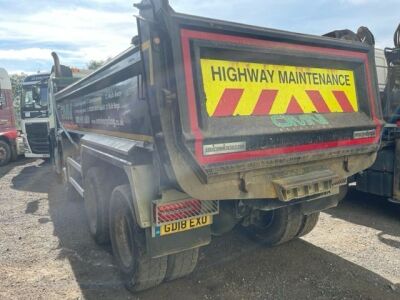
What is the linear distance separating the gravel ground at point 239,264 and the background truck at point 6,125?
741 centimetres

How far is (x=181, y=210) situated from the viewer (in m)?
2.55

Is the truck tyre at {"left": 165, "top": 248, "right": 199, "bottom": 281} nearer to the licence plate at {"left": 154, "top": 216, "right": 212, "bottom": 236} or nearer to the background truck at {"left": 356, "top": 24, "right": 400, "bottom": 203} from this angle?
the licence plate at {"left": 154, "top": 216, "right": 212, "bottom": 236}

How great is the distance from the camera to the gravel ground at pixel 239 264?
10.1ft

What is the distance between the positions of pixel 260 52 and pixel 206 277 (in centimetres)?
213

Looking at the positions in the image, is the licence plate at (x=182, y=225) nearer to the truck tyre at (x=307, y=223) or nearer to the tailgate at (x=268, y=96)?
the tailgate at (x=268, y=96)

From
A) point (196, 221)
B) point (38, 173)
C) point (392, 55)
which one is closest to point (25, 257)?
point (196, 221)

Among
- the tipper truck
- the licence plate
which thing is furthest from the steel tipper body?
the licence plate

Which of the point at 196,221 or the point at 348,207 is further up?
the point at 196,221

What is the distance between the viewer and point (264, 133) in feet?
8.50

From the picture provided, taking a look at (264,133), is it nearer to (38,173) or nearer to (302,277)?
(302,277)

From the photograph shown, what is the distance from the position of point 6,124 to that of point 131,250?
422 inches

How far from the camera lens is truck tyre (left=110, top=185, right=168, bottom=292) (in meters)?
2.80

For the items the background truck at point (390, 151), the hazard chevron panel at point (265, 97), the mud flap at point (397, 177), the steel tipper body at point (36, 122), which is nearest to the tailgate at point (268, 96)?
the hazard chevron panel at point (265, 97)

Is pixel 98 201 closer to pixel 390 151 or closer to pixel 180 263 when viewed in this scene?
pixel 180 263
